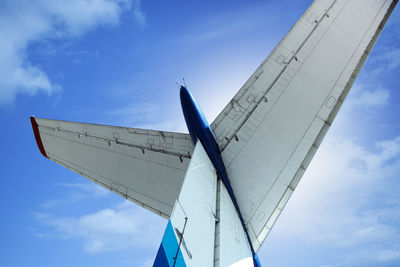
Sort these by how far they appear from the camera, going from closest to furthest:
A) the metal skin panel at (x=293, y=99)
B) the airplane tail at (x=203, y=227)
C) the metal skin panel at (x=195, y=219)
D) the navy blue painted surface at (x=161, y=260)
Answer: the navy blue painted surface at (x=161, y=260) → the airplane tail at (x=203, y=227) → the metal skin panel at (x=195, y=219) → the metal skin panel at (x=293, y=99)

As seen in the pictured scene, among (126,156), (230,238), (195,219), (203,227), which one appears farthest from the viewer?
(126,156)

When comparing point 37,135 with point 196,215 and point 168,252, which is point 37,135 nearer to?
point 196,215

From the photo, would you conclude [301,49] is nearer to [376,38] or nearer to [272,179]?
[376,38]

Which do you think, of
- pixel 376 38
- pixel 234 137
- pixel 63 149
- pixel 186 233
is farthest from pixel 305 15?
pixel 63 149

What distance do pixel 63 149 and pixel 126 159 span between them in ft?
6.89

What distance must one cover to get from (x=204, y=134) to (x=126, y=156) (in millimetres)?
2474

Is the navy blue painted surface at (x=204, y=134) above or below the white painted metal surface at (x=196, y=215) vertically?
above

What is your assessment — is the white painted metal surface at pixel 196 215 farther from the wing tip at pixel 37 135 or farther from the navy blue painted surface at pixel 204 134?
the wing tip at pixel 37 135

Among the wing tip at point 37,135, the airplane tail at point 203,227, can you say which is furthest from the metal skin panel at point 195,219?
the wing tip at point 37,135

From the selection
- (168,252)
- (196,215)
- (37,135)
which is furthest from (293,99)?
(37,135)

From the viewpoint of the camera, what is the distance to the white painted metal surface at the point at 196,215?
13.6 ft

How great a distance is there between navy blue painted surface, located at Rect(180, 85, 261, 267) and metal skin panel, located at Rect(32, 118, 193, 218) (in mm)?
617

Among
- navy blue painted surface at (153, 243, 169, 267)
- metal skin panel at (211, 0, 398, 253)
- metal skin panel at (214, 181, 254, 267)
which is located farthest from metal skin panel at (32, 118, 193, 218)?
navy blue painted surface at (153, 243, 169, 267)

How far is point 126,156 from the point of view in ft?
26.8
